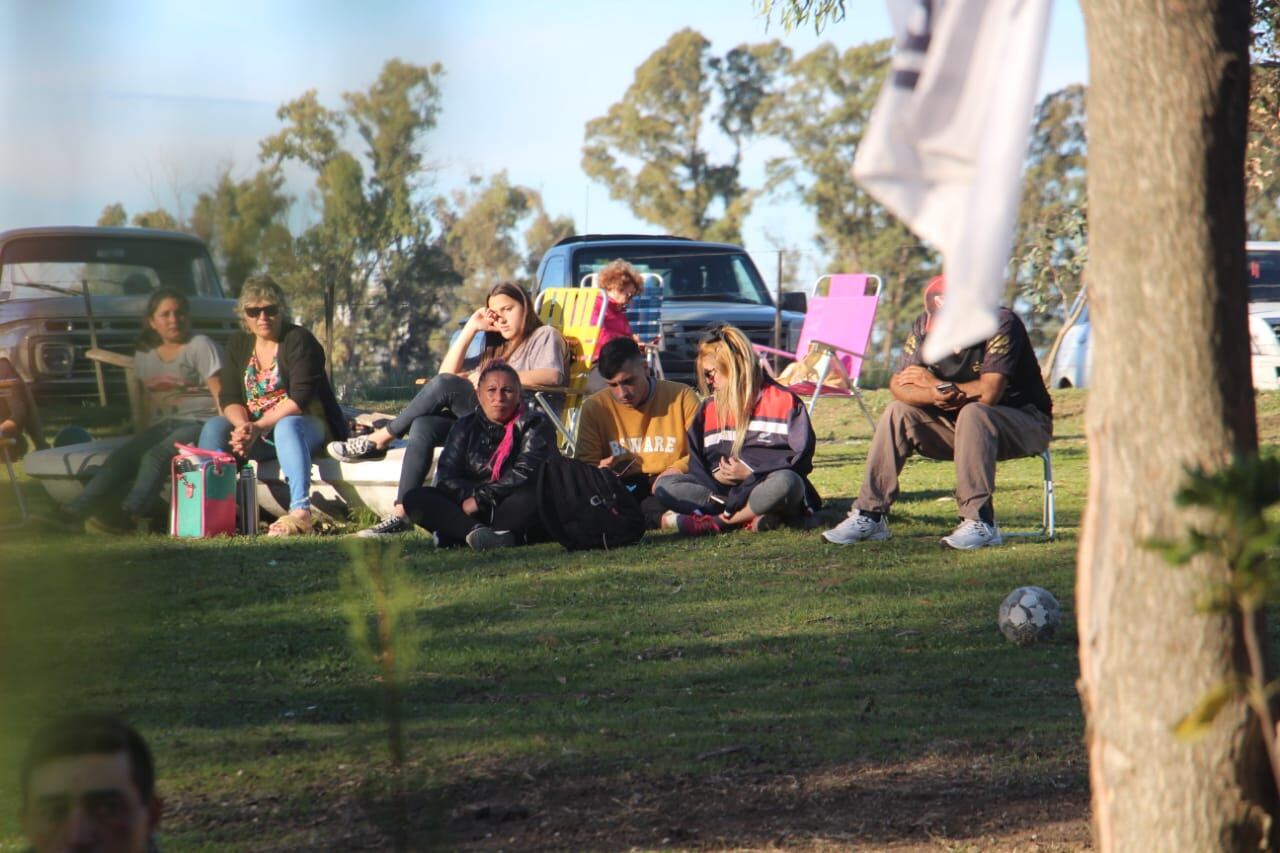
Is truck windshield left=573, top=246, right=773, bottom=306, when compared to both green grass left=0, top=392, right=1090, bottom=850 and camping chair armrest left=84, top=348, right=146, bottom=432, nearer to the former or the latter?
green grass left=0, top=392, right=1090, bottom=850

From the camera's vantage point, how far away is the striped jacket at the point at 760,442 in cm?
821

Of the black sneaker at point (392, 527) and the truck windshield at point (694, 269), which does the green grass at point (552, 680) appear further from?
the truck windshield at point (694, 269)

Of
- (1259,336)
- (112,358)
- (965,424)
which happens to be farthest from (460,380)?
(1259,336)

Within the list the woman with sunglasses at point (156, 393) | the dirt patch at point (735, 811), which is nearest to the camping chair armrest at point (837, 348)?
the dirt patch at point (735, 811)

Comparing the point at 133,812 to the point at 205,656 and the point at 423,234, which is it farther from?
the point at 205,656

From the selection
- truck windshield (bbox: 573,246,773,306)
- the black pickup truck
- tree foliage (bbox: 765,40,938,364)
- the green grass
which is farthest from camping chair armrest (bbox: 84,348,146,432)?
tree foliage (bbox: 765,40,938,364)

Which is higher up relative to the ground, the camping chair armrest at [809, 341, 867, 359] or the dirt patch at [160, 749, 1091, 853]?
the camping chair armrest at [809, 341, 867, 359]

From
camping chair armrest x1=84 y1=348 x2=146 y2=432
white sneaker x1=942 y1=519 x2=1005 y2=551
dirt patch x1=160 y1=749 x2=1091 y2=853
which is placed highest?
camping chair armrest x1=84 y1=348 x2=146 y2=432

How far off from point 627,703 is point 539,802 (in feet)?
3.40

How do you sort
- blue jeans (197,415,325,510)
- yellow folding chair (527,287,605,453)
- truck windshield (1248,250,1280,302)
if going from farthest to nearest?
truck windshield (1248,250,1280,302)
yellow folding chair (527,287,605,453)
blue jeans (197,415,325,510)

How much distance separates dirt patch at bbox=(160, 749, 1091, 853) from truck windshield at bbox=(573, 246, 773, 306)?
1160 centimetres

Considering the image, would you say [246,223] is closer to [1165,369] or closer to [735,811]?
[1165,369]

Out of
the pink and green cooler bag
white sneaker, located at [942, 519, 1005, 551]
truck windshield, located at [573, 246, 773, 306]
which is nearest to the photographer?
white sneaker, located at [942, 519, 1005, 551]

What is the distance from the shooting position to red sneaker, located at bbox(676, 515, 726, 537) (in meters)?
8.23
